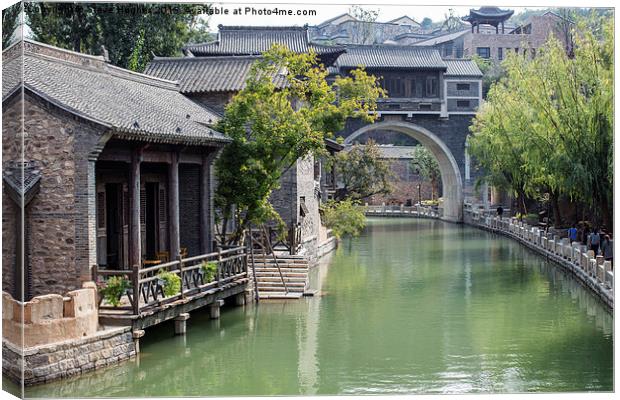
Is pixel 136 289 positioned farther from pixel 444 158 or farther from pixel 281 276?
pixel 444 158

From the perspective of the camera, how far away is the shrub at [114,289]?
1244 centimetres

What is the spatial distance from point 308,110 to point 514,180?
1572cm

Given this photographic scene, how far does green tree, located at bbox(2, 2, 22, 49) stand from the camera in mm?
10576

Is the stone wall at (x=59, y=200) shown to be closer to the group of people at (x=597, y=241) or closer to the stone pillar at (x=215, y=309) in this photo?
the stone pillar at (x=215, y=309)

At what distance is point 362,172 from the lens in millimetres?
42969

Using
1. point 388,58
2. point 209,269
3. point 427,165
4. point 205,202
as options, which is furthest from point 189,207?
point 427,165

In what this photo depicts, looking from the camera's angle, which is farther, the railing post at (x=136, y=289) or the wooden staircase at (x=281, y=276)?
the wooden staircase at (x=281, y=276)

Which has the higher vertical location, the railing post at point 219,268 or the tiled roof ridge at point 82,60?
the tiled roof ridge at point 82,60

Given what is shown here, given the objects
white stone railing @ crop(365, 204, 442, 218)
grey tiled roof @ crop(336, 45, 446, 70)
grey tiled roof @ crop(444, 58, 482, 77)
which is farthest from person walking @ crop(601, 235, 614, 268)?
white stone railing @ crop(365, 204, 442, 218)

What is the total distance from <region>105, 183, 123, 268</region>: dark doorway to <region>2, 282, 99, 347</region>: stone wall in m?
4.01

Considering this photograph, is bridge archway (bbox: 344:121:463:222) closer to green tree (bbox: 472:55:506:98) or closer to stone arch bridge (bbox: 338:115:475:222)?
stone arch bridge (bbox: 338:115:475:222)

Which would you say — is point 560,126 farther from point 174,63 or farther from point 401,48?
point 401,48

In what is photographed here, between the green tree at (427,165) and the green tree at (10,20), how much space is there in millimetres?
40938

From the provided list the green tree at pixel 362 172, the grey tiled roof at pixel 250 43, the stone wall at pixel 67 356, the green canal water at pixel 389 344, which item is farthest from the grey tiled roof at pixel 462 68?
the stone wall at pixel 67 356
